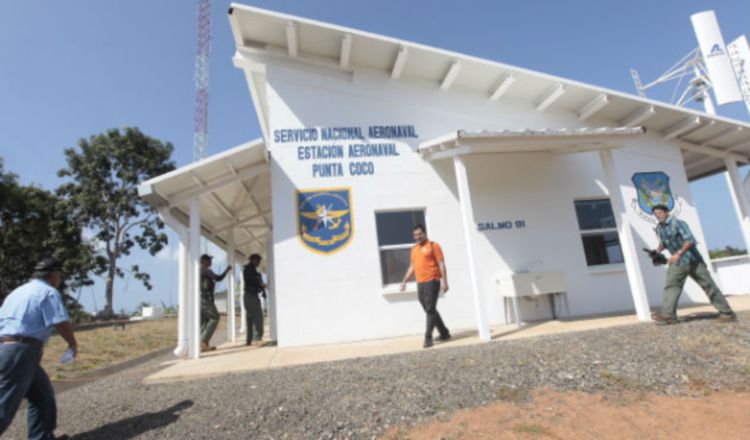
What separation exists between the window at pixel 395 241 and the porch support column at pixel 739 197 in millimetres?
7886

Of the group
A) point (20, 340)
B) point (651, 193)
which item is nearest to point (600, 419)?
point (20, 340)

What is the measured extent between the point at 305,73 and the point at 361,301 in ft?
15.5

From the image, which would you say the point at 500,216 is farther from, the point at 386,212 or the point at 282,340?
the point at 282,340

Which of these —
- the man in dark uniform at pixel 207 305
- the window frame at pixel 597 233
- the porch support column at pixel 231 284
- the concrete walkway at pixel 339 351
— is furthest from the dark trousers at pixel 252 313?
the window frame at pixel 597 233

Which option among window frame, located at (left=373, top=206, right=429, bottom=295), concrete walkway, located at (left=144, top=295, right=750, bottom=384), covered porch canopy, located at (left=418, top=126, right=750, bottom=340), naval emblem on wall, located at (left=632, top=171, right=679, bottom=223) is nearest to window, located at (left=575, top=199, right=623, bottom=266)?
naval emblem on wall, located at (left=632, top=171, right=679, bottom=223)

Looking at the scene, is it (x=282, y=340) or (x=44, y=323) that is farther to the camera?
(x=282, y=340)

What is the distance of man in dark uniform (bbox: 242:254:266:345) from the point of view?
314 inches

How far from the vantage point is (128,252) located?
25.0 meters

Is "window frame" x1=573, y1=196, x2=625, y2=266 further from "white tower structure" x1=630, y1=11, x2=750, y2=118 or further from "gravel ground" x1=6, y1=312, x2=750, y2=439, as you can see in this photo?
"white tower structure" x1=630, y1=11, x2=750, y2=118

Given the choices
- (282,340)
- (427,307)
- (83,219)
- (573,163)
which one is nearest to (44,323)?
(282,340)

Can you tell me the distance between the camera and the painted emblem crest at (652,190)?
27.8 feet

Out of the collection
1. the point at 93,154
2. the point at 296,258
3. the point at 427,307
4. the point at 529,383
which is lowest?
the point at 529,383

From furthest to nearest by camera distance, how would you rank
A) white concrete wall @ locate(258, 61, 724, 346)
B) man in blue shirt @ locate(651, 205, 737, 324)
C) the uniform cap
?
white concrete wall @ locate(258, 61, 724, 346), man in blue shirt @ locate(651, 205, 737, 324), the uniform cap

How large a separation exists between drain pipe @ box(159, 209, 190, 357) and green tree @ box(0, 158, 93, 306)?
17.9m
